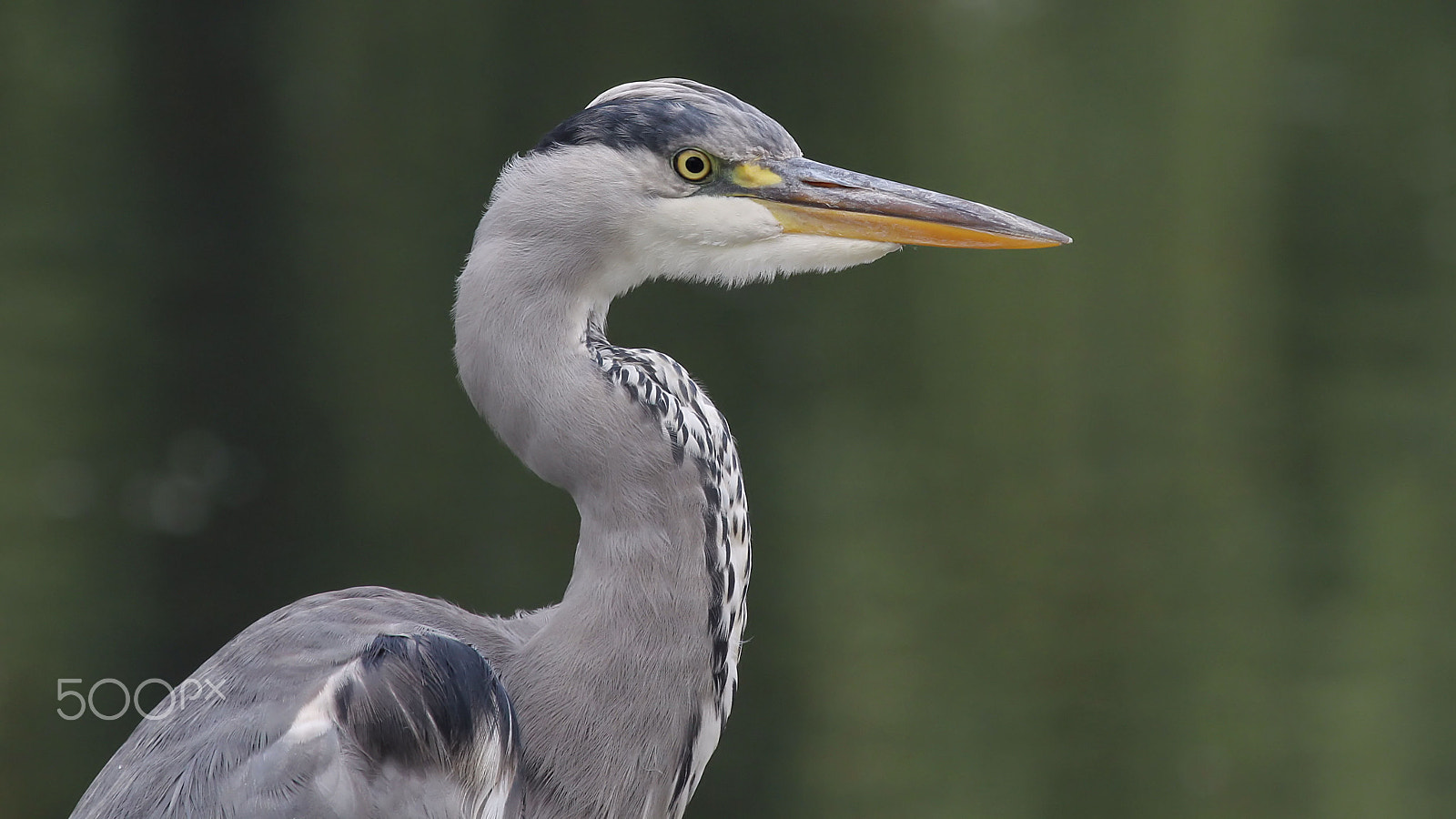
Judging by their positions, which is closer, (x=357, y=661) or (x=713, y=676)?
(x=357, y=661)

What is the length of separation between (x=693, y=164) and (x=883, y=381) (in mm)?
5508

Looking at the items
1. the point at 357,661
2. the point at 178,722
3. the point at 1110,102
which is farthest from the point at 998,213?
the point at 1110,102

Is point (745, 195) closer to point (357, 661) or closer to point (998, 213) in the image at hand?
point (998, 213)

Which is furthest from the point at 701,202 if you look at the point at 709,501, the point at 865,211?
the point at 709,501

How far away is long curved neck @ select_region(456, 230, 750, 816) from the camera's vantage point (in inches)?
84.4

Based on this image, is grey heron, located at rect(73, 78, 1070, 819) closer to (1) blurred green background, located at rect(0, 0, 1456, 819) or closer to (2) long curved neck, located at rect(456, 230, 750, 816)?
(2) long curved neck, located at rect(456, 230, 750, 816)

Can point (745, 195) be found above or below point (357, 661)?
above

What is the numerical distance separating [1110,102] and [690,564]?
750 cm

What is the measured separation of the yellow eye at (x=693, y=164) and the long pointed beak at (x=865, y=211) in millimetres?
44

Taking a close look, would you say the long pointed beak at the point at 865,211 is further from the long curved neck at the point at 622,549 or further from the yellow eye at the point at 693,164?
the long curved neck at the point at 622,549

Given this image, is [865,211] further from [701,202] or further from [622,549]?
[622,549]

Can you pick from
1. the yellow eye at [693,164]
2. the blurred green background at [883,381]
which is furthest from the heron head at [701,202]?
the blurred green background at [883,381]

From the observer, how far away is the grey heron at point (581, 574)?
1.99m

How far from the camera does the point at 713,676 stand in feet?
7.18
